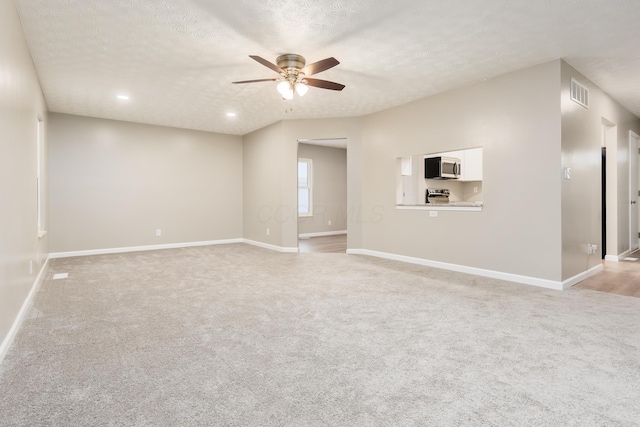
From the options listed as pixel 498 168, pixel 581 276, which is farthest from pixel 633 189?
pixel 498 168

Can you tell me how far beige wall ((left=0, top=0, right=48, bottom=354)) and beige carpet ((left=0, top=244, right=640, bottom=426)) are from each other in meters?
0.30

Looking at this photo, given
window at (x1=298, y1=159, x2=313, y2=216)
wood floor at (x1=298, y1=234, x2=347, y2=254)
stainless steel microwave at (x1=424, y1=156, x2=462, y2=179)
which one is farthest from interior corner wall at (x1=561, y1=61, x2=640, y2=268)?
A: window at (x1=298, y1=159, x2=313, y2=216)

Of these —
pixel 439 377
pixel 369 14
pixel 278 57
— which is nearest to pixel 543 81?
pixel 369 14

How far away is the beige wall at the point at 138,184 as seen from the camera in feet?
19.5

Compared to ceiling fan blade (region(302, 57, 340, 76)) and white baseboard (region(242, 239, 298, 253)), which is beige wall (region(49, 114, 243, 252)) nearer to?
white baseboard (region(242, 239, 298, 253))

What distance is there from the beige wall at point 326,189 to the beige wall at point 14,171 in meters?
6.11

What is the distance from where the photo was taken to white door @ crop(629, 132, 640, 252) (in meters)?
5.65

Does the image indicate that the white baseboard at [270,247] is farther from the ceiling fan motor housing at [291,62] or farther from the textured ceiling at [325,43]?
the ceiling fan motor housing at [291,62]

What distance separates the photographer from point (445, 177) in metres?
6.12

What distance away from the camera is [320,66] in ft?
10.9

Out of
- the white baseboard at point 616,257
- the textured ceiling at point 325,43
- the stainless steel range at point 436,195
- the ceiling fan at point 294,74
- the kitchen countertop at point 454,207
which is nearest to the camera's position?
the textured ceiling at point 325,43

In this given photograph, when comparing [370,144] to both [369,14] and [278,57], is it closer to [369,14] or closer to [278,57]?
[278,57]

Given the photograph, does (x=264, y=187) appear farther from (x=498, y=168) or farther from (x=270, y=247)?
(x=498, y=168)

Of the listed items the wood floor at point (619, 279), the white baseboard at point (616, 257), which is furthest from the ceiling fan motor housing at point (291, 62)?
the white baseboard at point (616, 257)
